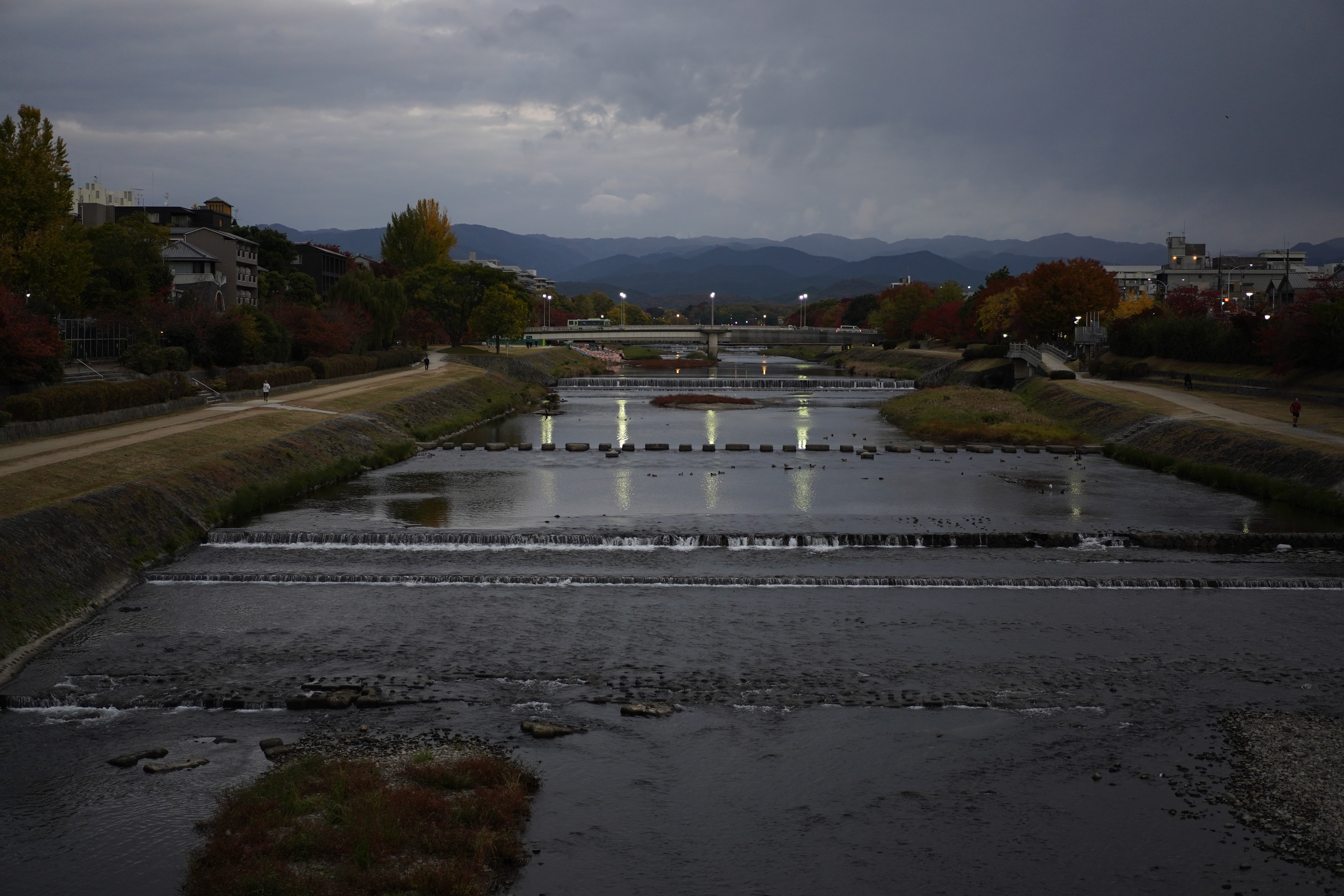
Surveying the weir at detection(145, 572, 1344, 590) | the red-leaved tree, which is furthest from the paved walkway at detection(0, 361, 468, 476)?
the weir at detection(145, 572, 1344, 590)

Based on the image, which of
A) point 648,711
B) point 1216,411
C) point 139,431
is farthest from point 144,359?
point 1216,411

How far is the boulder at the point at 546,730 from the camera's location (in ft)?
71.7

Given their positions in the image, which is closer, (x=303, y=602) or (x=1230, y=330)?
(x=303, y=602)

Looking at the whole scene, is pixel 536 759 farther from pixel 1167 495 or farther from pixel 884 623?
pixel 1167 495

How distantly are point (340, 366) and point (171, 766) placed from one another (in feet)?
246

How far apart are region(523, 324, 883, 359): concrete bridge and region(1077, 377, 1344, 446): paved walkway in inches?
3636

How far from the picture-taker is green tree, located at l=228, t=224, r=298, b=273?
434 feet

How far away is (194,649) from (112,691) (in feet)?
10.2

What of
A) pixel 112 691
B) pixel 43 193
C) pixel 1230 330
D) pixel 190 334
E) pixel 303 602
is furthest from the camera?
pixel 1230 330

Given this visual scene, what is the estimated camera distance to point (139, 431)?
5122 cm

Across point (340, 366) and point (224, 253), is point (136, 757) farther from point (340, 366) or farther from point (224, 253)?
point (224, 253)

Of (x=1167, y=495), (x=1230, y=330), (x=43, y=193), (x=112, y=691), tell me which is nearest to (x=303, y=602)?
(x=112, y=691)

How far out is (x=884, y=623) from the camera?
30.0 m

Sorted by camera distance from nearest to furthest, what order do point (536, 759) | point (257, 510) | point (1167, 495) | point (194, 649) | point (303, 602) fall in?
point (536, 759) < point (194, 649) < point (303, 602) < point (257, 510) < point (1167, 495)
